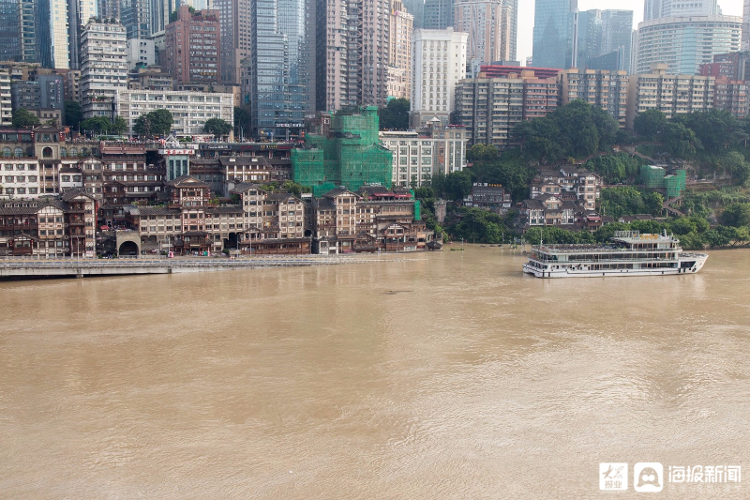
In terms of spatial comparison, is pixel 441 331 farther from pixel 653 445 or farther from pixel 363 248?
pixel 363 248

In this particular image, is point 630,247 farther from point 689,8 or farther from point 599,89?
point 689,8

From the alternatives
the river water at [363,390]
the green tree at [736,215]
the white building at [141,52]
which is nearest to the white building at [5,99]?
the white building at [141,52]

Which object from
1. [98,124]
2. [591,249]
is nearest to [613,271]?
[591,249]

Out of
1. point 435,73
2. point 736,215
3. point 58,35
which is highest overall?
point 58,35

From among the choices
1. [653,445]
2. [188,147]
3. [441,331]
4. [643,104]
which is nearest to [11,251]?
[188,147]

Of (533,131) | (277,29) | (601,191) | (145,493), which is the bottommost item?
(145,493)

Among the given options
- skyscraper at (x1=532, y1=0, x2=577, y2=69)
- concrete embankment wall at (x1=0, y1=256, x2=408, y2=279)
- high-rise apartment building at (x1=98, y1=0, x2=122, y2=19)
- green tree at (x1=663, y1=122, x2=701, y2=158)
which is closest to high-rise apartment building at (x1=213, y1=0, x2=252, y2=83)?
high-rise apartment building at (x1=98, y1=0, x2=122, y2=19)

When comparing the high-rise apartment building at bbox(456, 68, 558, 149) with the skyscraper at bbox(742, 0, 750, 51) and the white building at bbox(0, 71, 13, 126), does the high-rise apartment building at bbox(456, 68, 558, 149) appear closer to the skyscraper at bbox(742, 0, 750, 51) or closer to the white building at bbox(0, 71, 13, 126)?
the white building at bbox(0, 71, 13, 126)
